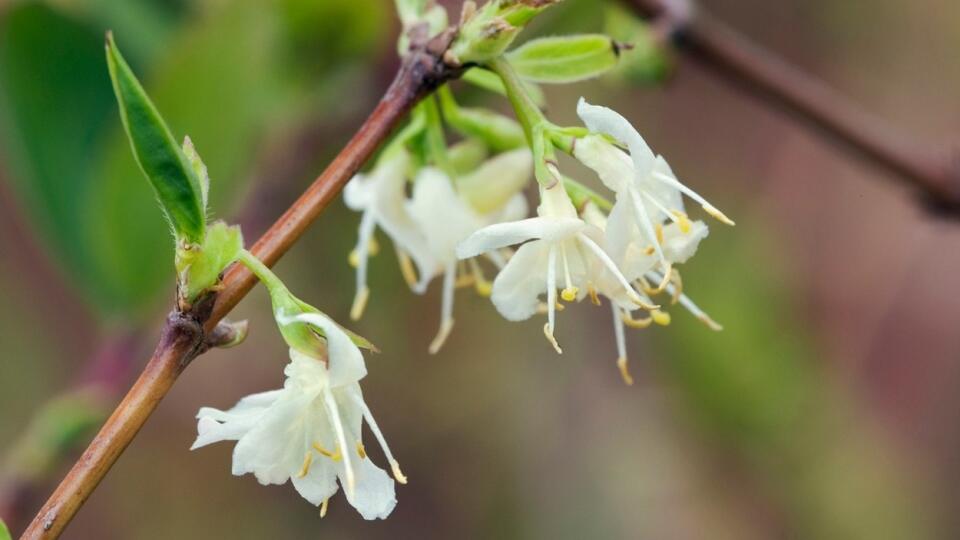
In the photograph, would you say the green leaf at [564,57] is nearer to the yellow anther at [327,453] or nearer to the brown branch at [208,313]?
the brown branch at [208,313]

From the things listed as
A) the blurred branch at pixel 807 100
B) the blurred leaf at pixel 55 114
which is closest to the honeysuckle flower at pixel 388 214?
the blurred branch at pixel 807 100

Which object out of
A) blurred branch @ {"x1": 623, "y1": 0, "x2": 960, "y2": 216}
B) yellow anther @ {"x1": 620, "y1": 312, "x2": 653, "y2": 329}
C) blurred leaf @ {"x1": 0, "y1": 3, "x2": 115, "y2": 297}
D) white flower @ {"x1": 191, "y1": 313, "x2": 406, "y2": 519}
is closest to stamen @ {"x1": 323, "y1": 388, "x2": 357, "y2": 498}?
white flower @ {"x1": 191, "y1": 313, "x2": 406, "y2": 519}

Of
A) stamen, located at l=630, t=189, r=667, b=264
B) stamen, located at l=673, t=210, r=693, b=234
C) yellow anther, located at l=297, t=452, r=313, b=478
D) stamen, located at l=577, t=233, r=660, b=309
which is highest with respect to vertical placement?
stamen, located at l=630, t=189, r=667, b=264

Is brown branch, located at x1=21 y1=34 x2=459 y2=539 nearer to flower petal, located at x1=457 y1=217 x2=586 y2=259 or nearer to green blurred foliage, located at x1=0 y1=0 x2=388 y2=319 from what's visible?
flower petal, located at x1=457 y1=217 x2=586 y2=259

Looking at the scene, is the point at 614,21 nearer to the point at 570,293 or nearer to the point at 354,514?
the point at 570,293

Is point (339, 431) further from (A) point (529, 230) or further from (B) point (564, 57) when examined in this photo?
(B) point (564, 57)

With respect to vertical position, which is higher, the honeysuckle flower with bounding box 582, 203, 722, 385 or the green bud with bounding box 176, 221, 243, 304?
the green bud with bounding box 176, 221, 243, 304
